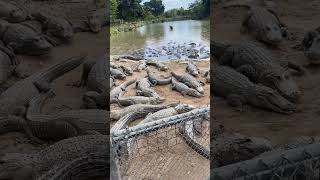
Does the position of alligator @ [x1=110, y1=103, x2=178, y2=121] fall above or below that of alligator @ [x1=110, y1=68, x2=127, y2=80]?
below

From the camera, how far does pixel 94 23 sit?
24.3 feet

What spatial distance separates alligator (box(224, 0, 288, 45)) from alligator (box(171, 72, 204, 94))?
105 centimetres

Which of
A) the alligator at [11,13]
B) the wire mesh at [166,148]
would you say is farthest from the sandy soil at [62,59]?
the alligator at [11,13]

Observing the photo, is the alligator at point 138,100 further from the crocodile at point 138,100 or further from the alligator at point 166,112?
the alligator at point 166,112

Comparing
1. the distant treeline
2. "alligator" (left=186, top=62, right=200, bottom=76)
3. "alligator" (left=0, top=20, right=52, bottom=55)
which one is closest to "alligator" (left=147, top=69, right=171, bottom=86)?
"alligator" (left=186, top=62, right=200, bottom=76)

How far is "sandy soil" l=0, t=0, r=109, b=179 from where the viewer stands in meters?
3.78

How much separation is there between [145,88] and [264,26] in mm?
1838

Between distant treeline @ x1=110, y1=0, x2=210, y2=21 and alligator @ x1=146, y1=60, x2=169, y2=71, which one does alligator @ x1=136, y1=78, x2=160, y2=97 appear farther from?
distant treeline @ x1=110, y1=0, x2=210, y2=21

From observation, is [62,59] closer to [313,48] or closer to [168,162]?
[168,162]

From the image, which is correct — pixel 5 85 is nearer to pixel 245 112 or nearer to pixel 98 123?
pixel 98 123

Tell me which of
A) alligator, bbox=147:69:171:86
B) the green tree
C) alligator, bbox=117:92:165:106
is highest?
the green tree

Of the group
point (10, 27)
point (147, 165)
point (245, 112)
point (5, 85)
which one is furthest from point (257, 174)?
point (10, 27)

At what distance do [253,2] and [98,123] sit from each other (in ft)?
16.8

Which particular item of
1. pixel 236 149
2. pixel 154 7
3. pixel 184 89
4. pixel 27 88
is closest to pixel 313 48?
pixel 184 89
